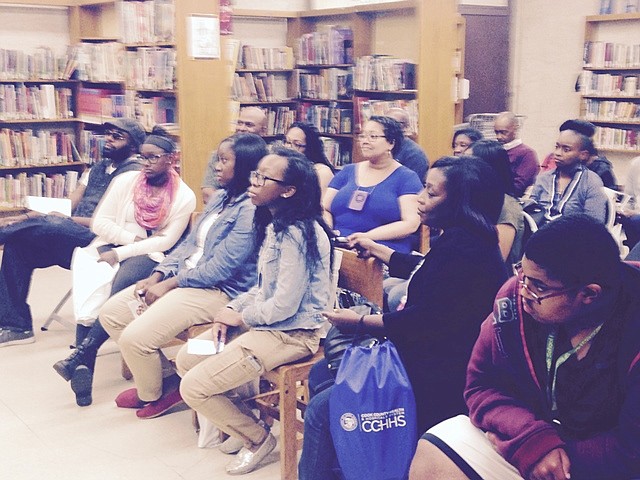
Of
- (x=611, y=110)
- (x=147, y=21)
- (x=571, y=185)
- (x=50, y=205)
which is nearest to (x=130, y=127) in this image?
(x=50, y=205)

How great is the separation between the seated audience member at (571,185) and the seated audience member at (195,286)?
184 cm

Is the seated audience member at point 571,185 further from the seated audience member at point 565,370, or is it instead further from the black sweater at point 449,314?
the seated audience member at point 565,370

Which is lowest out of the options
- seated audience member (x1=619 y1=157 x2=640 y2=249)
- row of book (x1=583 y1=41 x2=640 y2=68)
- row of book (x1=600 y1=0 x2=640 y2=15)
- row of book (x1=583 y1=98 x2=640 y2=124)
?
Result: seated audience member (x1=619 y1=157 x2=640 y2=249)

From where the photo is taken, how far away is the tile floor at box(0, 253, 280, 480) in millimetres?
3127

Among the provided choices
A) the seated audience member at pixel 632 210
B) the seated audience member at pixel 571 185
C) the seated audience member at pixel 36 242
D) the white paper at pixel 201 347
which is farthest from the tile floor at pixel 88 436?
the seated audience member at pixel 632 210

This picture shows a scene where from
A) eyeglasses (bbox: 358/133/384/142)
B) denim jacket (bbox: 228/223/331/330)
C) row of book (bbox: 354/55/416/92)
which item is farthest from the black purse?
row of book (bbox: 354/55/416/92)

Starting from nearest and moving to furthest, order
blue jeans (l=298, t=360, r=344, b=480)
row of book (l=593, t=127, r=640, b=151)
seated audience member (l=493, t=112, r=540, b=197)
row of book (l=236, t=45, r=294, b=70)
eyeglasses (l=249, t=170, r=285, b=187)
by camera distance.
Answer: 1. blue jeans (l=298, t=360, r=344, b=480)
2. eyeglasses (l=249, t=170, r=285, b=187)
3. seated audience member (l=493, t=112, r=540, b=197)
4. row of book (l=236, t=45, r=294, b=70)
5. row of book (l=593, t=127, r=640, b=151)

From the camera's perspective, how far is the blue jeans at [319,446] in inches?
96.7

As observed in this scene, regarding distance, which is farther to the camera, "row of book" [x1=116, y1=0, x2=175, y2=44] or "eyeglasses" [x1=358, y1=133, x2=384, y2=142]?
"row of book" [x1=116, y1=0, x2=175, y2=44]

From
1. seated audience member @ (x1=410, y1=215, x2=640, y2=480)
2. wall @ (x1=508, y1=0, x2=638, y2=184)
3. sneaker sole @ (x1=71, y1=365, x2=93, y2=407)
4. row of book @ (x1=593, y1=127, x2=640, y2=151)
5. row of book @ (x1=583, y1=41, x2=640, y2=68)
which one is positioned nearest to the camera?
seated audience member @ (x1=410, y1=215, x2=640, y2=480)

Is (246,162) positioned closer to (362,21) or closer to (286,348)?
(286,348)

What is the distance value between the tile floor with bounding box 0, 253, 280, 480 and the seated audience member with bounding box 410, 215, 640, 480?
140cm

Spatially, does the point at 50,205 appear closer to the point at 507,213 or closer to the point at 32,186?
the point at 32,186

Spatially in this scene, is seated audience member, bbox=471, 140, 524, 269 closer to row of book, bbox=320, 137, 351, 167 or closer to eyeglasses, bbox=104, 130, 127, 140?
eyeglasses, bbox=104, 130, 127, 140
